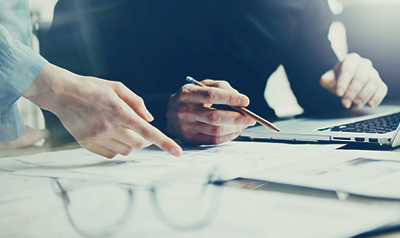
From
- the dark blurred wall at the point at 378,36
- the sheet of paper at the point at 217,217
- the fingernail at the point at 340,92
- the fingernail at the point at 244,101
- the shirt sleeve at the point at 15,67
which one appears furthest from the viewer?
the dark blurred wall at the point at 378,36

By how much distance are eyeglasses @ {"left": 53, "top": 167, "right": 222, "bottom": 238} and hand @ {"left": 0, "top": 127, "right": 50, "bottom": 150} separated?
5.3 inches

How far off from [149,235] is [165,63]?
55 centimetres

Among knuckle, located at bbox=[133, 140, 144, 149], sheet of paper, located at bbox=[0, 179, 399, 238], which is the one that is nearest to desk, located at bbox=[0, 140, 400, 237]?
sheet of paper, located at bbox=[0, 179, 399, 238]

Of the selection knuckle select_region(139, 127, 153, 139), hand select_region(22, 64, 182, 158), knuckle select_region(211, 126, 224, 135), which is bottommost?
knuckle select_region(211, 126, 224, 135)

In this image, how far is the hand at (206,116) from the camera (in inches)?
13.9

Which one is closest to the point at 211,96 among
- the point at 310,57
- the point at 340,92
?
the point at 340,92

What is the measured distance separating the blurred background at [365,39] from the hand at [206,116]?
0.45 m

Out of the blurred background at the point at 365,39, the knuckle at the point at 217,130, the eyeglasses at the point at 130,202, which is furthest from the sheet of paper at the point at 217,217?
the blurred background at the point at 365,39

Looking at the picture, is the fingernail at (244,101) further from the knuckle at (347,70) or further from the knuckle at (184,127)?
the knuckle at (347,70)

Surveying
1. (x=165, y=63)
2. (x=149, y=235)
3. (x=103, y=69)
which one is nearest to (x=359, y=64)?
(x=165, y=63)

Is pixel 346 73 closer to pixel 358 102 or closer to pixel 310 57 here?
pixel 358 102

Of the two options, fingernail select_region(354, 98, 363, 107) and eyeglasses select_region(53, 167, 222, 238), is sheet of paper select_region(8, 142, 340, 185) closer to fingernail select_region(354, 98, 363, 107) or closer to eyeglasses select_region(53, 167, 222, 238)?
eyeglasses select_region(53, 167, 222, 238)

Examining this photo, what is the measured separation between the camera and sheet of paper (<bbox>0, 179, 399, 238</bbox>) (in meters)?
0.12

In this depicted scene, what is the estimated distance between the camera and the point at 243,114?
355mm
